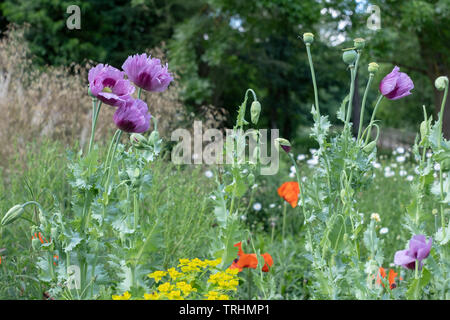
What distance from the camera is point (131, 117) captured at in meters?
1.46

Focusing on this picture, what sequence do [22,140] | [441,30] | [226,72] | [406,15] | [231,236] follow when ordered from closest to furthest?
[231,236] → [22,140] → [406,15] → [441,30] → [226,72]

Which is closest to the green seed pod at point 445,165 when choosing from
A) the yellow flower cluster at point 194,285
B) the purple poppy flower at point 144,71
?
the yellow flower cluster at point 194,285

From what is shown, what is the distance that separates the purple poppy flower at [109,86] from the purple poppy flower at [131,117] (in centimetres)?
2

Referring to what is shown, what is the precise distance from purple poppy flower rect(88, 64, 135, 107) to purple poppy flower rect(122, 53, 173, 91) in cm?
4

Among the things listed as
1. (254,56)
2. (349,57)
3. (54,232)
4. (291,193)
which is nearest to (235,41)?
(254,56)

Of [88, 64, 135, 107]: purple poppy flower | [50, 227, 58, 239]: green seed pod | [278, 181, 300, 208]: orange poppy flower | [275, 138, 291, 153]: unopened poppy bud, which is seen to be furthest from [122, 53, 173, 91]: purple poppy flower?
[278, 181, 300, 208]: orange poppy flower

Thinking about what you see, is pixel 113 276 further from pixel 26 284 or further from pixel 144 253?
pixel 144 253

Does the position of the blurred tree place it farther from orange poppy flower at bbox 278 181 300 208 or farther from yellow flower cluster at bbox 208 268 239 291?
yellow flower cluster at bbox 208 268 239 291

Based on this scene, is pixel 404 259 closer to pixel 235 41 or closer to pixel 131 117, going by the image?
pixel 131 117

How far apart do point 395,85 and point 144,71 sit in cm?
77

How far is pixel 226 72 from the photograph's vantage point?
12.4 m

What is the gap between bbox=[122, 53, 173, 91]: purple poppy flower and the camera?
150 centimetres

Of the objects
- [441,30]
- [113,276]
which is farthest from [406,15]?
[113,276]
